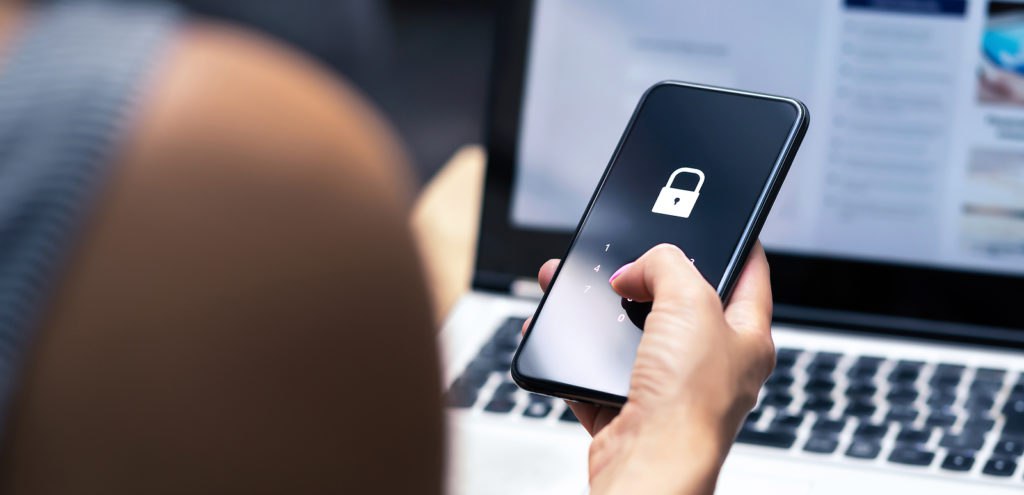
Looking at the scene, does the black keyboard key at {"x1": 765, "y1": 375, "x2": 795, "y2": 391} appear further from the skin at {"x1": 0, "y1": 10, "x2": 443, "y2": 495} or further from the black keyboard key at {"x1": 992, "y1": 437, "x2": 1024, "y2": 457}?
the skin at {"x1": 0, "y1": 10, "x2": 443, "y2": 495}

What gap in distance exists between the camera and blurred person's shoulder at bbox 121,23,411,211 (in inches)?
6.4

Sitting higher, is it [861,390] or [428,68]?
[861,390]

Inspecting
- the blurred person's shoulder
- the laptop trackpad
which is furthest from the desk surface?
the blurred person's shoulder

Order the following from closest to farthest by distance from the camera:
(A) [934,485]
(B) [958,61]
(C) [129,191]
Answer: (C) [129,191] < (A) [934,485] < (B) [958,61]

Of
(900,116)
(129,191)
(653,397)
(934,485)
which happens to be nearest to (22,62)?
(129,191)

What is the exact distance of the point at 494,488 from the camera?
19.1 inches

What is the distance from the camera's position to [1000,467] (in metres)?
0.49

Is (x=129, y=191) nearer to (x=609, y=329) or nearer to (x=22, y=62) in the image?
(x=22, y=62)

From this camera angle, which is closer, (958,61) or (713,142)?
(713,142)

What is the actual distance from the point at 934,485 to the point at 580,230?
21cm

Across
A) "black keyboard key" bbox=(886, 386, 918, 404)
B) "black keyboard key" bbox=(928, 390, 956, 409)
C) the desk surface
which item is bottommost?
the desk surface

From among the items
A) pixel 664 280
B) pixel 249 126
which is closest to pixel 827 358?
pixel 664 280

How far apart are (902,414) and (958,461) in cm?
4

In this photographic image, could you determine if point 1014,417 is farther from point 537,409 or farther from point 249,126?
point 249,126
